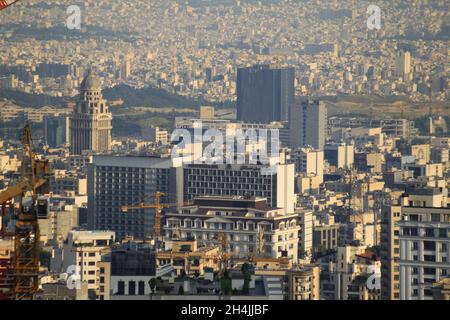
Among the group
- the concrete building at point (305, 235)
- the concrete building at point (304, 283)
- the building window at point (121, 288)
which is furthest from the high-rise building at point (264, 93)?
the building window at point (121, 288)

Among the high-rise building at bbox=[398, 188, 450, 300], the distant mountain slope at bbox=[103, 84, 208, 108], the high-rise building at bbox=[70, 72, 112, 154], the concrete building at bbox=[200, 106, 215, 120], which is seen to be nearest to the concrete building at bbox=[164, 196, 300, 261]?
the high-rise building at bbox=[398, 188, 450, 300]

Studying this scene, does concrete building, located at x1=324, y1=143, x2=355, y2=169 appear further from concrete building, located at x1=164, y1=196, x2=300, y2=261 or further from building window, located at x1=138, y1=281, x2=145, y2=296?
building window, located at x1=138, y1=281, x2=145, y2=296

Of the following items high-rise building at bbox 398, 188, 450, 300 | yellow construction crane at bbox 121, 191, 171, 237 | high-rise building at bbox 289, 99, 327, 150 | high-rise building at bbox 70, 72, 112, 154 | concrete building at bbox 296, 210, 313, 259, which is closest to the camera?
Result: high-rise building at bbox 398, 188, 450, 300

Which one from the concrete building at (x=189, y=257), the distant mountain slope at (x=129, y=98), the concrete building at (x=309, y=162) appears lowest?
the concrete building at (x=189, y=257)

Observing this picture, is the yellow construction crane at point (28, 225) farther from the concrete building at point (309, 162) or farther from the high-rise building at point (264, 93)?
the high-rise building at point (264, 93)

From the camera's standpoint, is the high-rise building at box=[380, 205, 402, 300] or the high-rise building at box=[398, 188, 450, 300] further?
the high-rise building at box=[380, 205, 402, 300]
